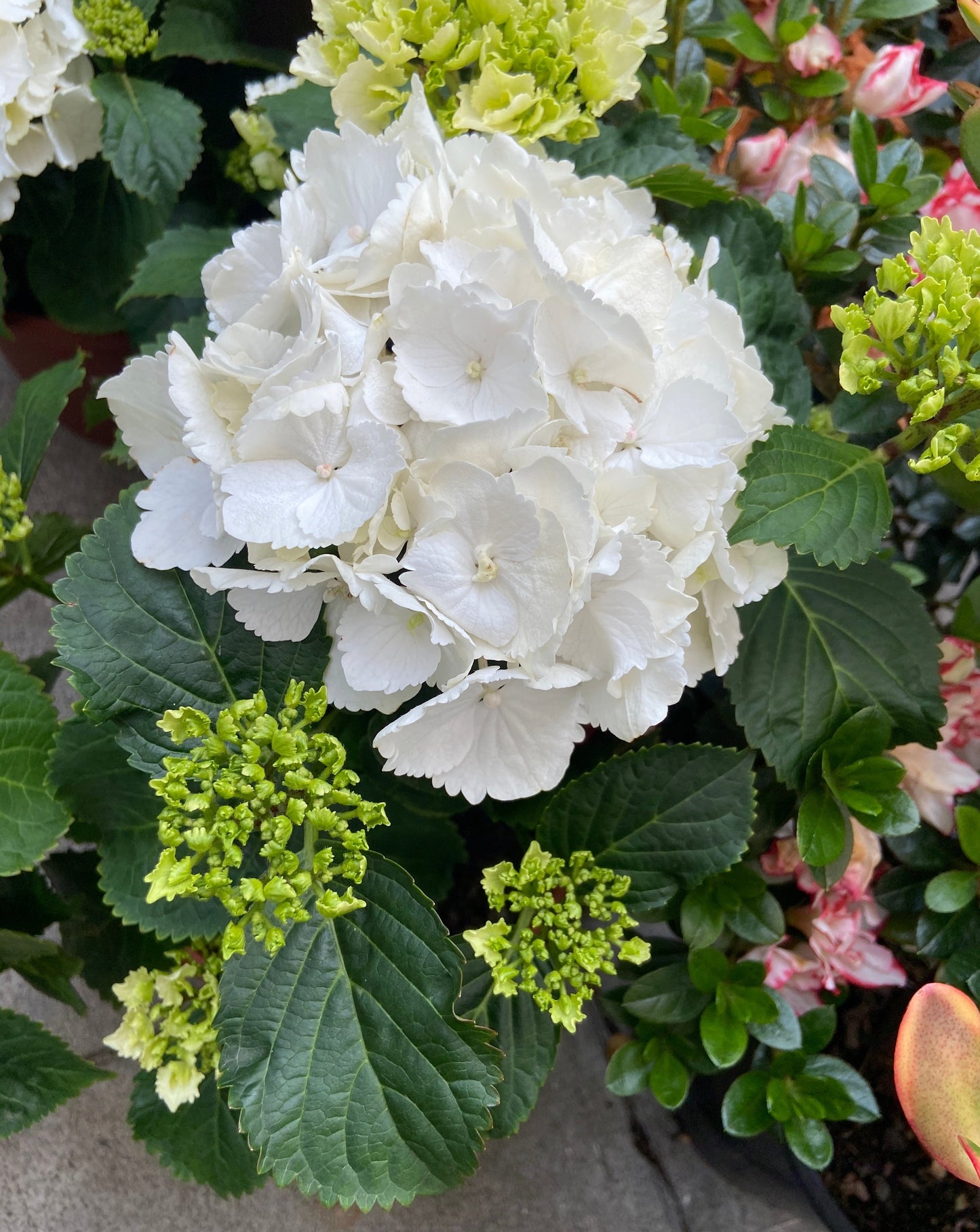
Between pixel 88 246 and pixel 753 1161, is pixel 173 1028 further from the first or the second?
pixel 88 246

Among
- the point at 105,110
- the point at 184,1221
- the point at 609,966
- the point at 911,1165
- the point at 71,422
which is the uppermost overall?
the point at 105,110

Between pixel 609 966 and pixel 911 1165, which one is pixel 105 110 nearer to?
pixel 609 966

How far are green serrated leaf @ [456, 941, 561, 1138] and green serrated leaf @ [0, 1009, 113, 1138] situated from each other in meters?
0.26

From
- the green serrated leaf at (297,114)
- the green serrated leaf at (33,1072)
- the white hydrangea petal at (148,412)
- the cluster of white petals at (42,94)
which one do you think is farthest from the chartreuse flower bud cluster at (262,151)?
the green serrated leaf at (33,1072)

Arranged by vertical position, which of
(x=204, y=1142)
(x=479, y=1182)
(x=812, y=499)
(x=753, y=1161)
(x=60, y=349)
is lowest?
(x=479, y=1182)

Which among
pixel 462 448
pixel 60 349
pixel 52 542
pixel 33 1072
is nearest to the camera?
pixel 462 448

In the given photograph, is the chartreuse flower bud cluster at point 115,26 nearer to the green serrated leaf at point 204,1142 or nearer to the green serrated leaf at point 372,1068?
the green serrated leaf at point 372,1068

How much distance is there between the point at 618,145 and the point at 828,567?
0.33 meters

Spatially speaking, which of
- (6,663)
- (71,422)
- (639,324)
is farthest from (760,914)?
(71,422)

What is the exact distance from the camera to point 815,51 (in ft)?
2.34

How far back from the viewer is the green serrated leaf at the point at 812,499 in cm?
49

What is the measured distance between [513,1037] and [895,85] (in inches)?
28.7

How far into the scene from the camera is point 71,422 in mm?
1201

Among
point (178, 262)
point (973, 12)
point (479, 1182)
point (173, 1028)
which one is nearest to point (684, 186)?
point (973, 12)
